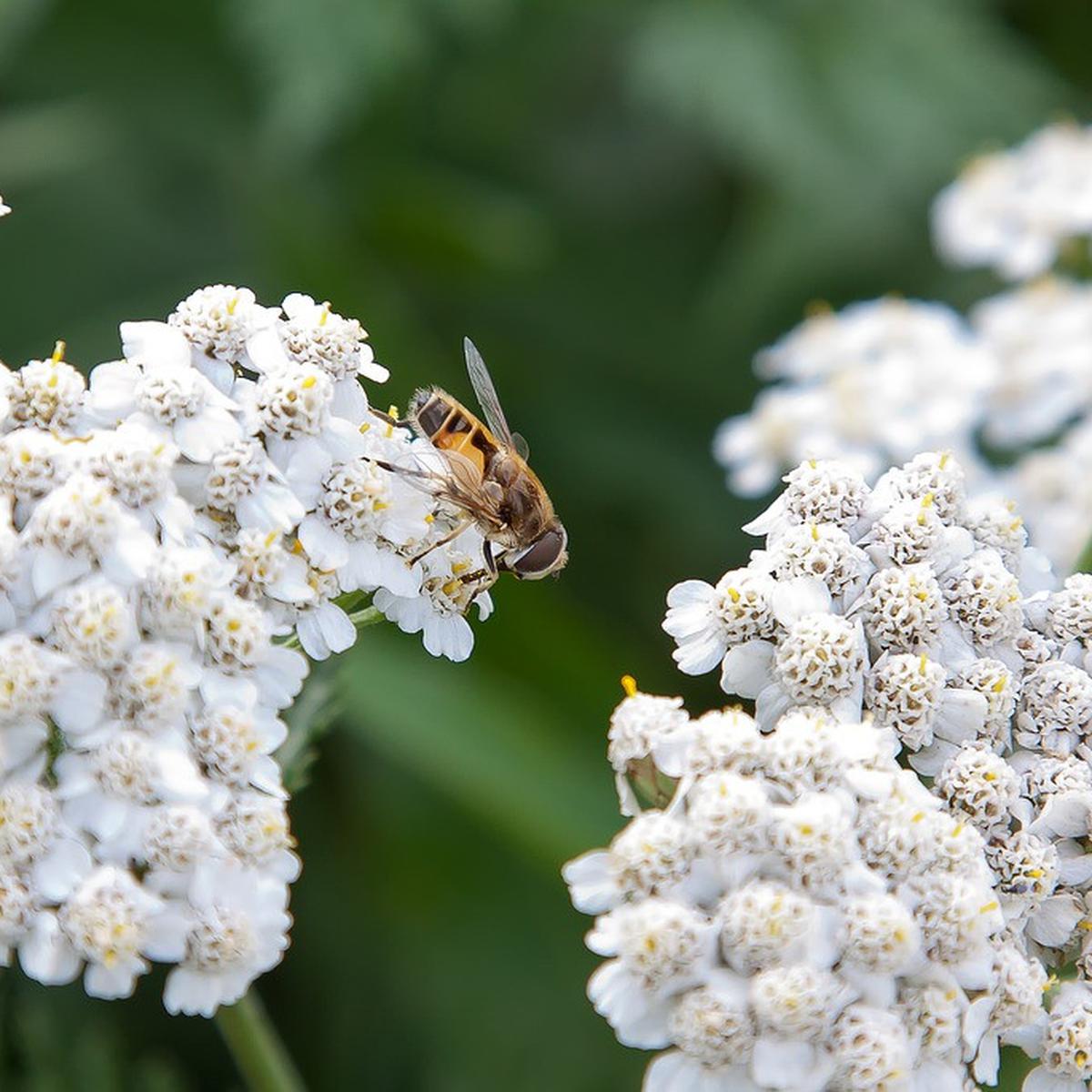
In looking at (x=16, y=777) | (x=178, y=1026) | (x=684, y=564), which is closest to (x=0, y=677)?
(x=16, y=777)

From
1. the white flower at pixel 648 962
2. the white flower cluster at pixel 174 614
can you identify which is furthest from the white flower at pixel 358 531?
the white flower at pixel 648 962

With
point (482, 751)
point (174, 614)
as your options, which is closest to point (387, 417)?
point (174, 614)

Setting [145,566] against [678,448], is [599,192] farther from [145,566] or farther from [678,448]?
[145,566]

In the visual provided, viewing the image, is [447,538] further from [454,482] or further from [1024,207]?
[1024,207]

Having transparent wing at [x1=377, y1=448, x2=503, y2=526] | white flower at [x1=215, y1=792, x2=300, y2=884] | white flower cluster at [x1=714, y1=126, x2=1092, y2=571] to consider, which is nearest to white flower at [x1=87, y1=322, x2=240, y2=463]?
transparent wing at [x1=377, y1=448, x2=503, y2=526]

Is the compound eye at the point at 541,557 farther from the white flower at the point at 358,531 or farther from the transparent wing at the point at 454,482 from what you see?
the white flower at the point at 358,531

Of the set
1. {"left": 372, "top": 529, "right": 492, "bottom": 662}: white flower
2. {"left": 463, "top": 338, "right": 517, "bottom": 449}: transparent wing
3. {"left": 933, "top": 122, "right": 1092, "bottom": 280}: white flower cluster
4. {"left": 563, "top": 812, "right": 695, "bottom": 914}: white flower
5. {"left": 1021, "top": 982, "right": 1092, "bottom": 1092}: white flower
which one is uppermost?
{"left": 933, "top": 122, "right": 1092, "bottom": 280}: white flower cluster

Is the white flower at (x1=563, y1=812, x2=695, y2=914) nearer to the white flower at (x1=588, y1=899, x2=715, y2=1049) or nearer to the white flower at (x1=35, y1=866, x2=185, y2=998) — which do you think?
the white flower at (x1=588, y1=899, x2=715, y2=1049)
